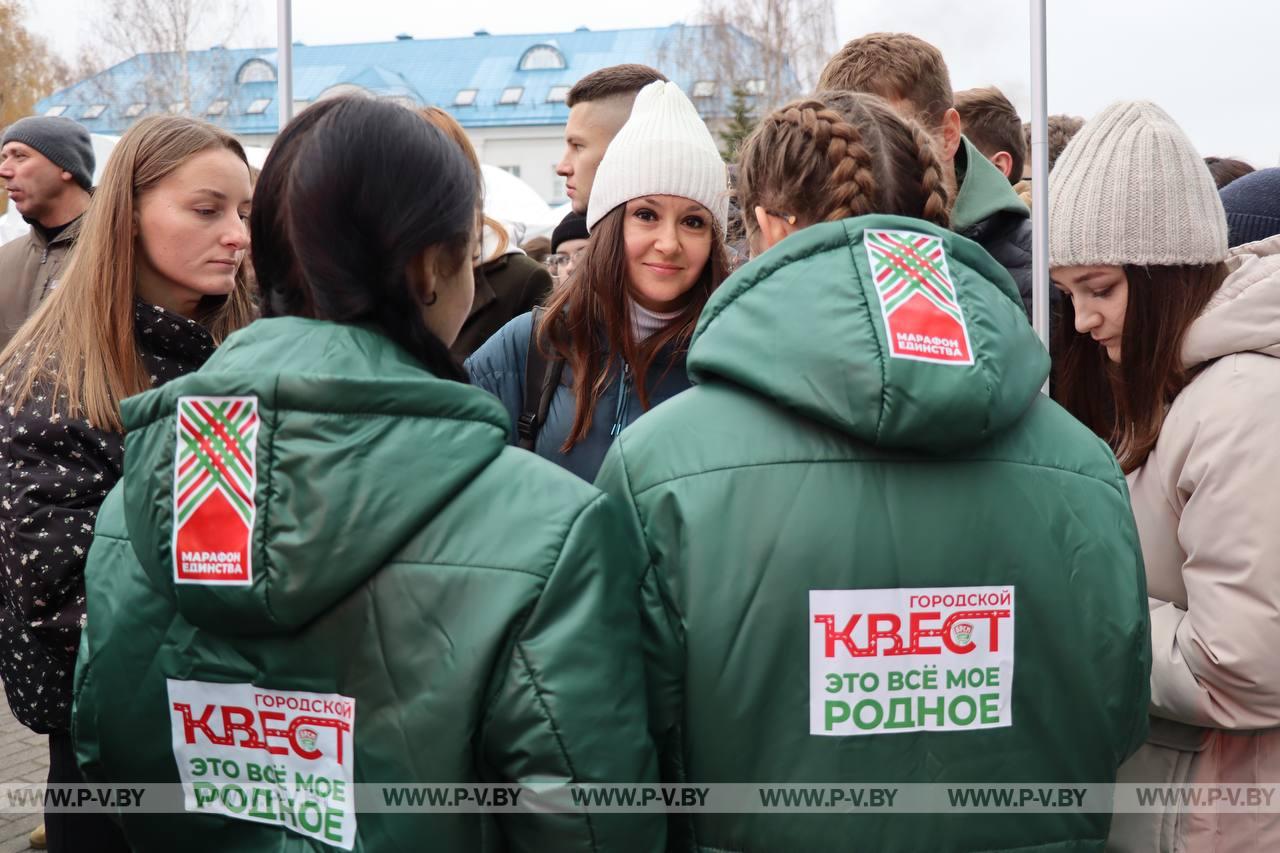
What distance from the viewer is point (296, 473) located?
1403 mm

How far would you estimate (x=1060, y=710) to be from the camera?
1648 millimetres

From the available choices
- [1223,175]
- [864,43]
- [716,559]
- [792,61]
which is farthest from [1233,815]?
[792,61]

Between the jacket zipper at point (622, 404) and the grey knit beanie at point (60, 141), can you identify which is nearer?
the jacket zipper at point (622, 404)

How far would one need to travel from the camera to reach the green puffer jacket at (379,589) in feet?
4.61

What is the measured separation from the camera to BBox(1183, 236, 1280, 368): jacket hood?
1897 millimetres

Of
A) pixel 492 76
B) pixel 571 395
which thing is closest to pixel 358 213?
pixel 571 395

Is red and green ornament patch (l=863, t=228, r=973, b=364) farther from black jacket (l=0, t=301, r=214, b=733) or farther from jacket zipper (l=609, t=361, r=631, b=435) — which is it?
black jacket (l=0, t=301, r=214, b=733)

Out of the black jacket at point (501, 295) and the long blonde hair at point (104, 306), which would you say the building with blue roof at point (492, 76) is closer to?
the black jacket at point (501, 295)

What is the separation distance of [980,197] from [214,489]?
7.68ft

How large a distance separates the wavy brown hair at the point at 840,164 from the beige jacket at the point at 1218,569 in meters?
0.51

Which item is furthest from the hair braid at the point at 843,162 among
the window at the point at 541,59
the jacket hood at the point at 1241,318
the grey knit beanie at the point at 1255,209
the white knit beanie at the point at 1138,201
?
the window at the point at 541,59

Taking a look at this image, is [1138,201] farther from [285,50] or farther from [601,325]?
[285,50]

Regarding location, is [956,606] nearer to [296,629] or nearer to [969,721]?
[969,721]

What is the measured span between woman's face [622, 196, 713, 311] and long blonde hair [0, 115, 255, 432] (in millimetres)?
883
